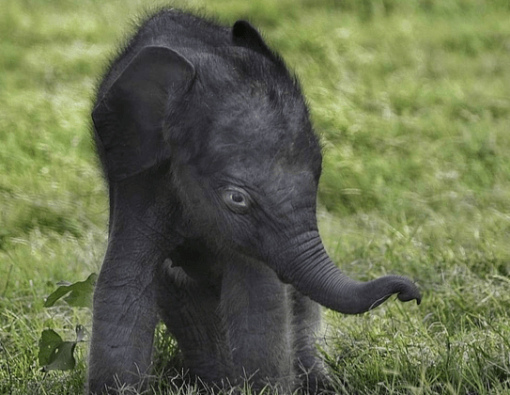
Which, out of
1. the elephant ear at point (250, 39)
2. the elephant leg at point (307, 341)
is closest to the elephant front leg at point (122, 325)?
the elephant leg at point (307, 341)

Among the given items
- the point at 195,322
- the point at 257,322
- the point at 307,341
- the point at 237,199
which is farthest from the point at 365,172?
the point at 237,199

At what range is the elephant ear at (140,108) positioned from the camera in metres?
4.27

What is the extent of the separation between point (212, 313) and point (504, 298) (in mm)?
1548

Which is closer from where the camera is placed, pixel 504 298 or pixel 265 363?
pixel 265 363

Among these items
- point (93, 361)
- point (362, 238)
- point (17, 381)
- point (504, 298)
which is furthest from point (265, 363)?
point (362, 238)

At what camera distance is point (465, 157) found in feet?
28.5

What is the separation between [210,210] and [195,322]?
2.66 ft

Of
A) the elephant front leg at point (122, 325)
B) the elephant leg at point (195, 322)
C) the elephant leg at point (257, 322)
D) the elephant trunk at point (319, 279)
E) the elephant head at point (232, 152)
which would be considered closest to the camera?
the elephant trunk at point (319, 279)

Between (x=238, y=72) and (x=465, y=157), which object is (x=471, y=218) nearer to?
→ (x=465, y=157)

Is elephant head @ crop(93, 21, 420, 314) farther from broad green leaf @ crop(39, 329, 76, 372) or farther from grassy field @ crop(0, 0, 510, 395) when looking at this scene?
broad green leaf @ crop(39, 329, 76, 372)

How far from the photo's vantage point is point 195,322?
491 centimetres

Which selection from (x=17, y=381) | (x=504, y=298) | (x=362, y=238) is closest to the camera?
(x=17, y=381)

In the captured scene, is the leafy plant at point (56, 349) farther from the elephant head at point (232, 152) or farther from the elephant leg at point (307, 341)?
the elephant leg at point (307, 341)

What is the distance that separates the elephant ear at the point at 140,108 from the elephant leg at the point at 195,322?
0.60 meters
